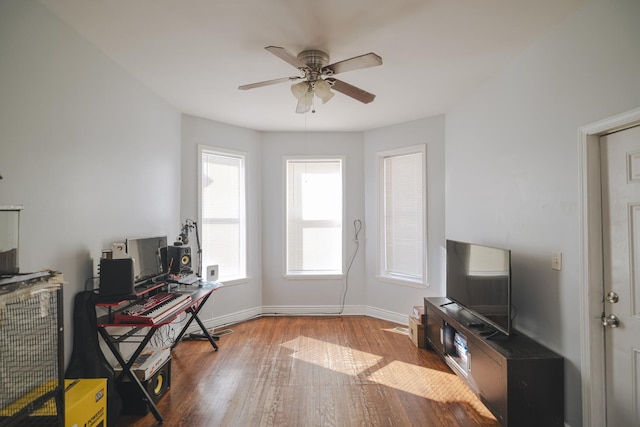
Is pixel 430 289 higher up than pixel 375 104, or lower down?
lower down

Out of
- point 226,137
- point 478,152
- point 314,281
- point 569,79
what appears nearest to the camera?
point 569,79

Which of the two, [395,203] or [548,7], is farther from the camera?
[395,203]

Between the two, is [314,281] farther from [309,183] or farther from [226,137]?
[226,137]

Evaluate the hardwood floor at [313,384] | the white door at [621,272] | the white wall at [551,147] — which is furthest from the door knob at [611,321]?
the hardwood floor at [313,384]

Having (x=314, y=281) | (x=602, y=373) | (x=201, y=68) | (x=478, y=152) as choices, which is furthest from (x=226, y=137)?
(x=602, y=373)

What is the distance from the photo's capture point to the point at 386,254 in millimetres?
4438

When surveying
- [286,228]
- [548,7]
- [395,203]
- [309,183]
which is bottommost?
[286,228]

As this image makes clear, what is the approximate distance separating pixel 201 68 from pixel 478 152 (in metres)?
2.63

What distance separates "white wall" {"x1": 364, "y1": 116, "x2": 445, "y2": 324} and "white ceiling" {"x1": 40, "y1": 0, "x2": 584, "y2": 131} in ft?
2.52

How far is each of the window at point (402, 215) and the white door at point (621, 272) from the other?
7.12 ft

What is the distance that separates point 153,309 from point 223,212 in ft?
6.58

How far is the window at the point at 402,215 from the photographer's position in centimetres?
407

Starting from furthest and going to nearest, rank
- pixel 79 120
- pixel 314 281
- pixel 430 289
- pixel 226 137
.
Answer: pixel 314 281 < pixel 226 137 < pixel 430 289 < pixel 79 120

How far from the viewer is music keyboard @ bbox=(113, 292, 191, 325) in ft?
7.18
